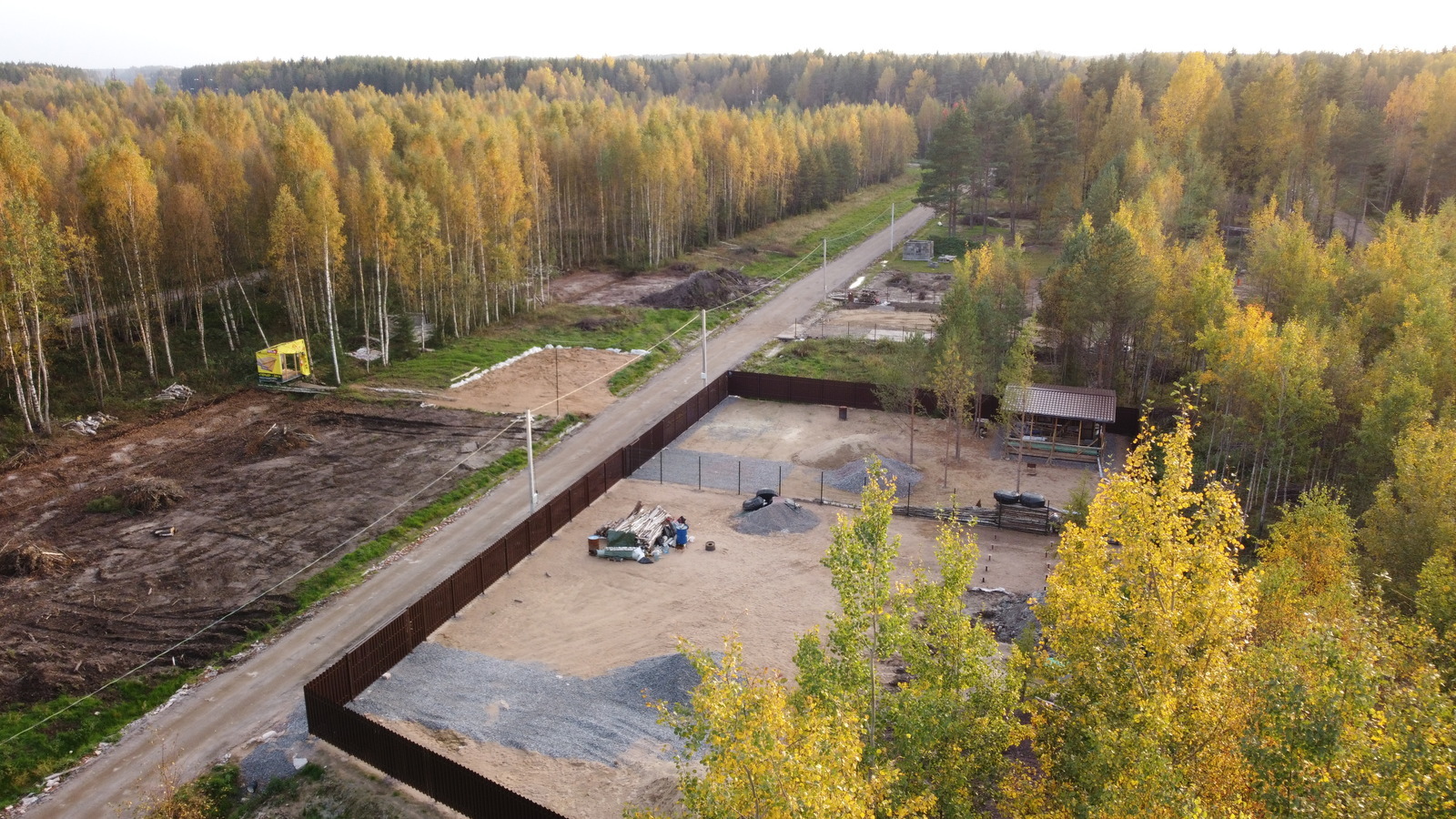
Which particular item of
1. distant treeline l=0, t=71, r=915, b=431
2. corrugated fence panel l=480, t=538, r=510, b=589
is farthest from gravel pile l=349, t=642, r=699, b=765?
distant treeline l=0, t=71, r=915, b=431

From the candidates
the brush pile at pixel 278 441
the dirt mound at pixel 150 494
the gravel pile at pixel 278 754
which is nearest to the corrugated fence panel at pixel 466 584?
the gravel pile at pixel 278 754

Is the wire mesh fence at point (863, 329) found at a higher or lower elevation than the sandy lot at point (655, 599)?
higher

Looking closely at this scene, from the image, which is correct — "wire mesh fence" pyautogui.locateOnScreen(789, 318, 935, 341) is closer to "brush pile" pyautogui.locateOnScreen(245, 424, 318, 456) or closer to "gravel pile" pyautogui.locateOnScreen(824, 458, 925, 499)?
"gravel pile" pyautogui.locateOnScreen(824, 458, 925, 499)

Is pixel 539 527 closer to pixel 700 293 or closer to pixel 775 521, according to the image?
pixel 775 521

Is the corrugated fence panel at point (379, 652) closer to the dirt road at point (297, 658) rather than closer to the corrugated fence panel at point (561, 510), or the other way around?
the dirt road at point (297, 658)

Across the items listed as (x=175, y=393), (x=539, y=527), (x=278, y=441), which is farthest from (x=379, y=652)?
(x=175, y=393)
